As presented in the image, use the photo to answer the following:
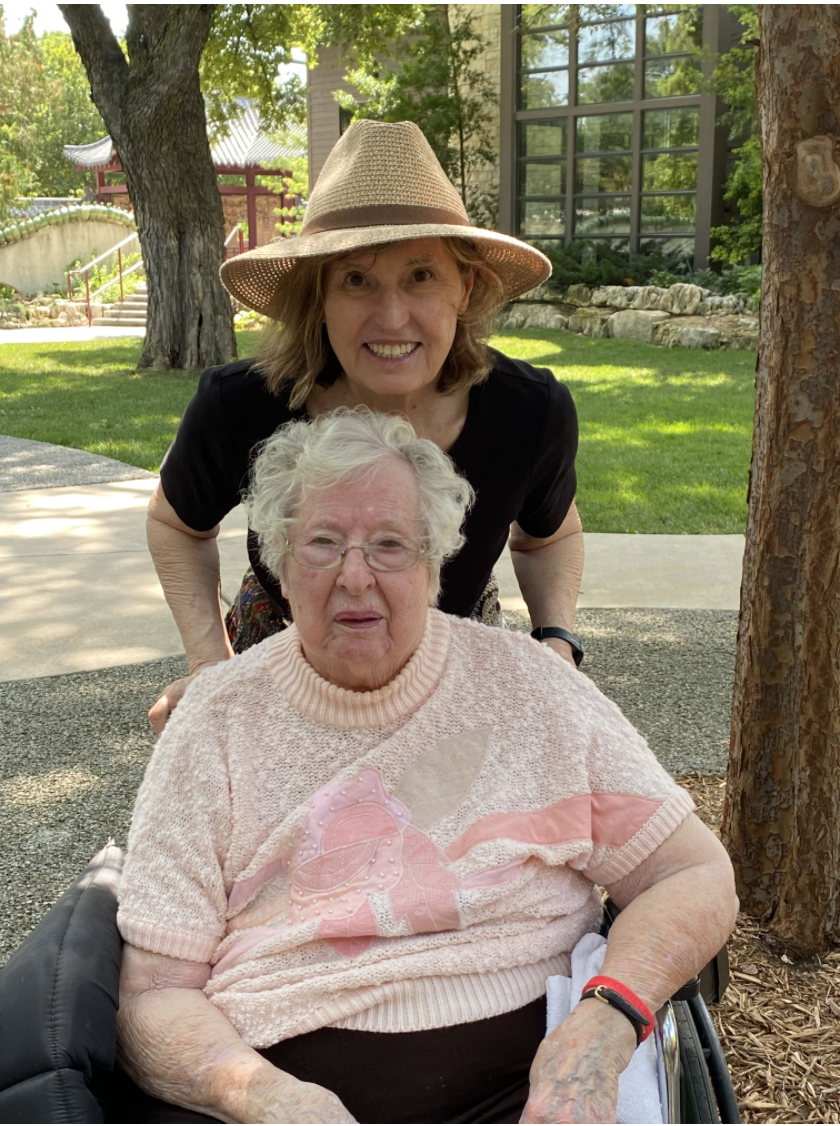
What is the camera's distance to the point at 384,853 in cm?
171

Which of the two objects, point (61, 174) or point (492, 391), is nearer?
point (492, 391)

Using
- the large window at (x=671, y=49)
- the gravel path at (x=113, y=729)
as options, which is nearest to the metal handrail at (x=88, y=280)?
the large window at (x=671, y=49)

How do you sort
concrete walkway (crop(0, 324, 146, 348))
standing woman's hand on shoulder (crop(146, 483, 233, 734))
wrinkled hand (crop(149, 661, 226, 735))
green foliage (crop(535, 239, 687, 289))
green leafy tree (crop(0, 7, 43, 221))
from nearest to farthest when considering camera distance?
wrinkled hand (crop(149, 661, 226, 735)) < standing woman's hand on shoulder (crop(146, 483, 233, 734)) < green foliage (crop(535, 239, 687, 289)) < concrete walkway (crop(0, 324, 146, 348)) < green leafy tree (crop(0, 7, 43, 221))

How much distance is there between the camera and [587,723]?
1.81 m

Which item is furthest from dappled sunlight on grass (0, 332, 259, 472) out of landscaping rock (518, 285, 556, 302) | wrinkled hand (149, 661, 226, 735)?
wrinkled hand (149, 661, 226, 735)

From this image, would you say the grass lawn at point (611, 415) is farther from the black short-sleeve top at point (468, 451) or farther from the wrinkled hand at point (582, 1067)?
the wrinkled hand at point (582, 1067)

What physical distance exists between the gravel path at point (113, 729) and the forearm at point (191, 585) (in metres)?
0.95

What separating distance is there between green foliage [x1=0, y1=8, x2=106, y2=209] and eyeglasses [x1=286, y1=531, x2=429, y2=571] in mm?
26275

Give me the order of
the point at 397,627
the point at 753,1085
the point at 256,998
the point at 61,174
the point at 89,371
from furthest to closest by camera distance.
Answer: the point at 61,174 < the point at 89,371 < the point at 753,1085 < the point at 397,627 < the point at 256,998

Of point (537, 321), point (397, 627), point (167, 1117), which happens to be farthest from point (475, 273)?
point (537, 321)

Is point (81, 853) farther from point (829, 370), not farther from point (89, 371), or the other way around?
point (89, 371)

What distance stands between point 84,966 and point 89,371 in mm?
13398

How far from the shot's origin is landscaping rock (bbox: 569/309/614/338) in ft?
53.0

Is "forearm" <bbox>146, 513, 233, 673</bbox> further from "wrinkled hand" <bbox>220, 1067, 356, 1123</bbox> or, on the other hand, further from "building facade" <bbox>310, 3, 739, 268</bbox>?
"building facade" <bbox>310, 3, 739, 268</bbox>
